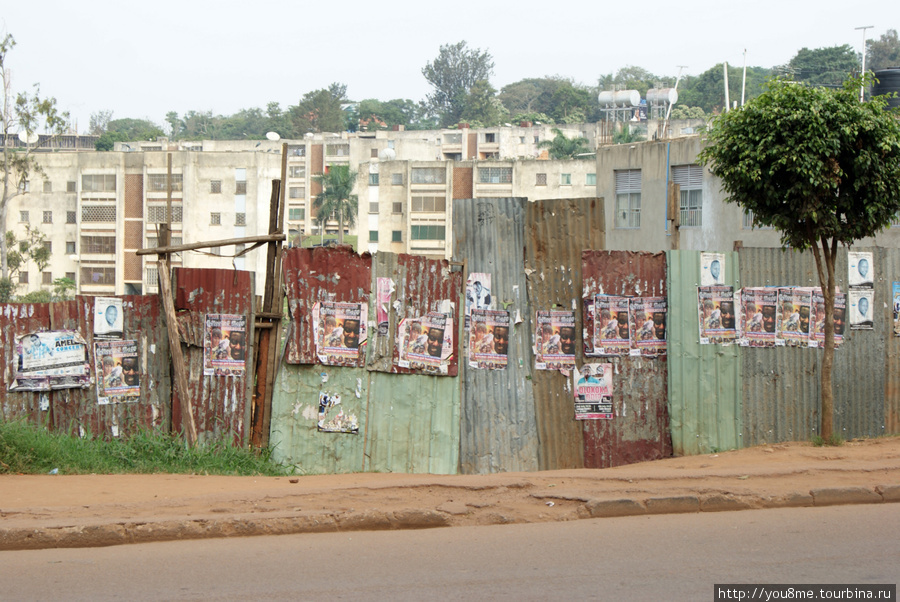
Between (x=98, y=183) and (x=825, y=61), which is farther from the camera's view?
(x=825, y=61)

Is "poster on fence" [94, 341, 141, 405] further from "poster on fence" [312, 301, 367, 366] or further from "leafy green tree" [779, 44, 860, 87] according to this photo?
"leafy green tree" [779, 44, 860, 87]

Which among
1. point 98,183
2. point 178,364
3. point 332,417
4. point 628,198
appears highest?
point 98,183

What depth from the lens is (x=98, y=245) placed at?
57.2 metres

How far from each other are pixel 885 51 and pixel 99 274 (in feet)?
371

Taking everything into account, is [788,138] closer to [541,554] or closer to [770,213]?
[770,213]

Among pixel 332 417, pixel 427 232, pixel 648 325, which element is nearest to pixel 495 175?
pixel 427 232

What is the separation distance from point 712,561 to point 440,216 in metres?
56.5

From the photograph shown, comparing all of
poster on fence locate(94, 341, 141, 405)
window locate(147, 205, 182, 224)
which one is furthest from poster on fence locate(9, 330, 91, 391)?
window locate(147, 205, 182, 224)

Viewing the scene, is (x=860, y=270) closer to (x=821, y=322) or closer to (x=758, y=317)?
(x=821, y=322)

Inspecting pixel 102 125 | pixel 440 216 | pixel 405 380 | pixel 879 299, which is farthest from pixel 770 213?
pixel 102 125

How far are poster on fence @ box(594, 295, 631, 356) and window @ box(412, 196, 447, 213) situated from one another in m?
53.0

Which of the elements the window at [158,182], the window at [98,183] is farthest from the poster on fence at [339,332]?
the window at [98,183]

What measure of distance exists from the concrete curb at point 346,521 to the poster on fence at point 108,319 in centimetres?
→ 271

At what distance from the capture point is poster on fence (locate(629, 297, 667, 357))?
899cm
